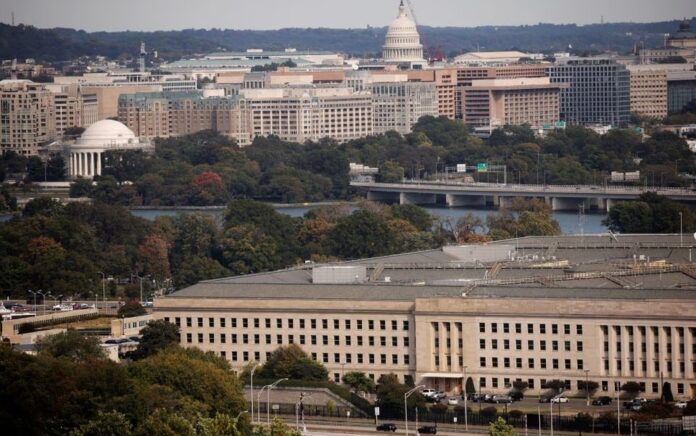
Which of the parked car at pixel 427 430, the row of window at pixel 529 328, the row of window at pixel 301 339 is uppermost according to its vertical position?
the row of window at pixel 529 328

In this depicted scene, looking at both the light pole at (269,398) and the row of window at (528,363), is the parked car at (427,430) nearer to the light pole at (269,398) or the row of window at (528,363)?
the light pole at (269,398)

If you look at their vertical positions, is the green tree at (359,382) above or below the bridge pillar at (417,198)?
above

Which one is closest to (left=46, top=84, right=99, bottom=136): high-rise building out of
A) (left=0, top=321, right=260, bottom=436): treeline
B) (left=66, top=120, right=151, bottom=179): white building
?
(left=66, top=120, right=151, bottom=179): white building

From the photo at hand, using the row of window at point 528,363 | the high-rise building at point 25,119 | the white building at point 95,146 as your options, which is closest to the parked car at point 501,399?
the row of window at point 528,363

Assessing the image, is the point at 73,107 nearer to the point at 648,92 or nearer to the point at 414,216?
the point at 648,92

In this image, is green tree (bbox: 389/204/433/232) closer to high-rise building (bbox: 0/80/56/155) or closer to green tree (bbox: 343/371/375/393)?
green tree (bbox: 343/371/375/393)

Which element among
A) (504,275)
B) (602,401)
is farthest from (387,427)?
(504,275)

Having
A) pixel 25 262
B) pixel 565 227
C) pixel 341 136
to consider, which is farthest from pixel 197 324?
pixel 341 136

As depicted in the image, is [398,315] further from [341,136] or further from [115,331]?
[341,136]
